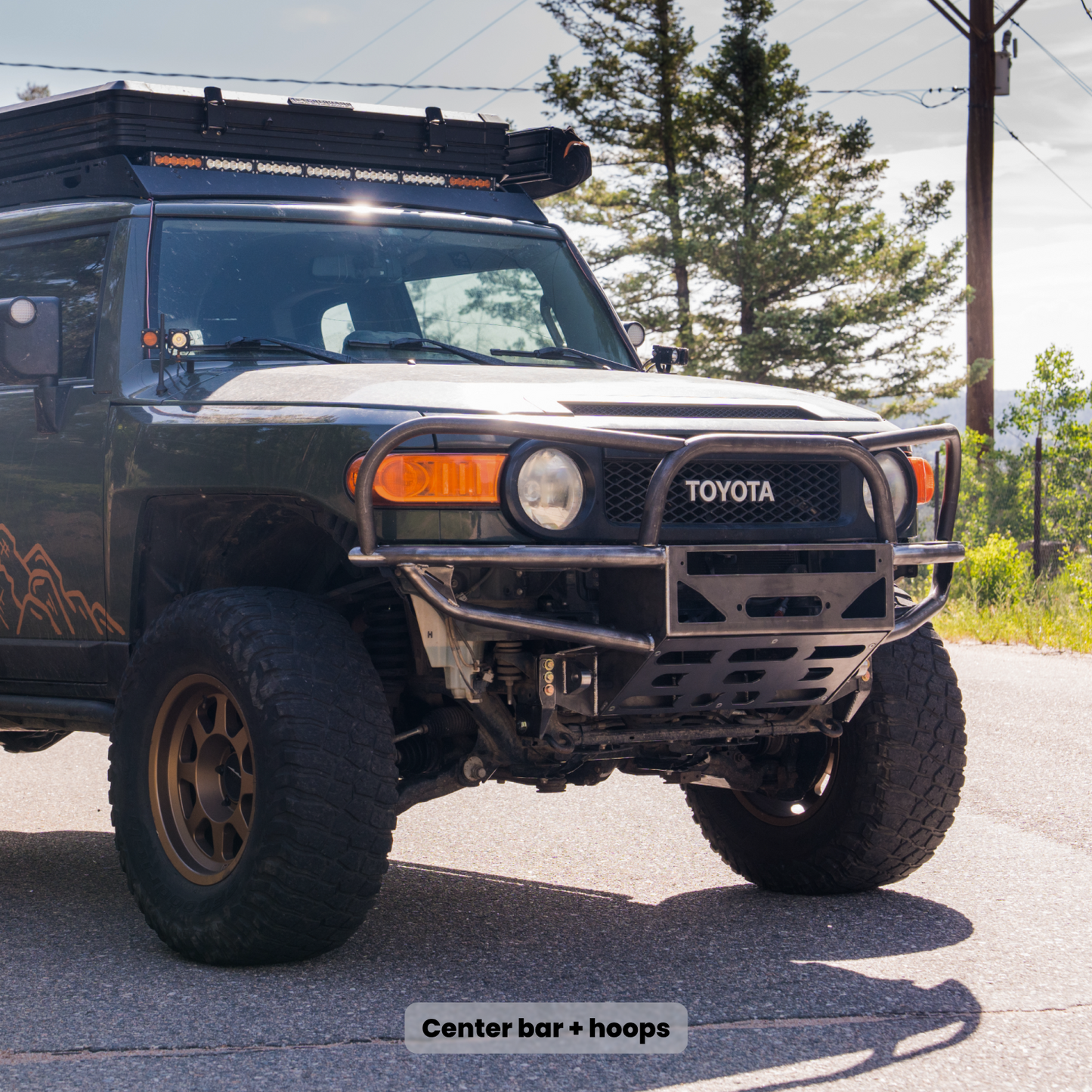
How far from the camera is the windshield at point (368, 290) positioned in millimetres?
5156

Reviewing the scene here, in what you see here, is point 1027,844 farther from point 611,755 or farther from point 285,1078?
point 285,1078

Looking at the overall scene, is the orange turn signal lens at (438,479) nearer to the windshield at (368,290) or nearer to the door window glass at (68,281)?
the windshield at (368,290)

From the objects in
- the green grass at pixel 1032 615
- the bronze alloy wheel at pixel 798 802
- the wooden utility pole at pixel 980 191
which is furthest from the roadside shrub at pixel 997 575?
the bronze alloy wheel at pixel 798 802

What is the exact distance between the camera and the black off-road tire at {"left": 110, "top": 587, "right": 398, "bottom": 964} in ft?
13.2

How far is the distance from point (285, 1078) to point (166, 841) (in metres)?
1.27

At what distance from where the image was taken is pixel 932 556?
15.0ft

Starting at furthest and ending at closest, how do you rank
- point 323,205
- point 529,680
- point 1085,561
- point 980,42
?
1. point 980,42
2. point 1085,561
3. point 323,205
4. point 529,680

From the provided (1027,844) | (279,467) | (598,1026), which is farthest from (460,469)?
(1027,844)

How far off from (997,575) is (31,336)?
41.5 ft

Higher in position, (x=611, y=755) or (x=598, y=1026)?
(x=611, y=755)

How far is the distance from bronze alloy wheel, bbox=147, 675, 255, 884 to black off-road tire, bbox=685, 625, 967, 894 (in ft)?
6.35

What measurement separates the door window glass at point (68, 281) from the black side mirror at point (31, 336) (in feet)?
0.81

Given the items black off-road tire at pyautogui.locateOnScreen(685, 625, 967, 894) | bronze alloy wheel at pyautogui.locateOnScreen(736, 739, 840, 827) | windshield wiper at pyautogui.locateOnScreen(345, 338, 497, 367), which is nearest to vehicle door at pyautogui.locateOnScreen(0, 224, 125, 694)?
windshield wiper at pyautogui.locateOnScreen(345, 338, 497, 367)

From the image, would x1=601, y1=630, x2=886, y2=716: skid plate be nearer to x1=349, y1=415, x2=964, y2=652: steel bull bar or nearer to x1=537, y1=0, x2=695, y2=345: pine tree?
x1=349, y1=415, x2=964, y2=652: steel bull bar
